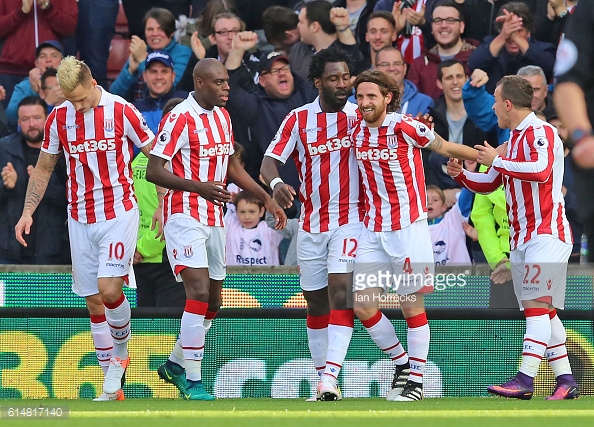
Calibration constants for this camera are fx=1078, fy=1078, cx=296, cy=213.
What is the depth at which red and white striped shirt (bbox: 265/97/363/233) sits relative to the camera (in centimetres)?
809

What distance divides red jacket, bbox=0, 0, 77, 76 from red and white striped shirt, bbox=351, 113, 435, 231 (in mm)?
4790

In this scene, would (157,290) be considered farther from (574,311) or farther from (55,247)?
(574,311)

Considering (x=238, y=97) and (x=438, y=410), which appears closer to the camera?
(x=438, y=410)

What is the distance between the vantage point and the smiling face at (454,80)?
1009 cm

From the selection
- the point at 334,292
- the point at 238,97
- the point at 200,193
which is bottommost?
the point at 334,292

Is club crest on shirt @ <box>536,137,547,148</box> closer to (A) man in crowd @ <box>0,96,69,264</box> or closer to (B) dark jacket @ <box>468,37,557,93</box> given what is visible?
(B) dark jacket @ <box>468,37,557,93</box>

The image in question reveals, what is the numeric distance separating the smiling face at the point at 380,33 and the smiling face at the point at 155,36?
2.09 meters

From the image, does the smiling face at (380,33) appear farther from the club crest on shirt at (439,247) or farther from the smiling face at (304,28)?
the club crest on shirt at (439,247)

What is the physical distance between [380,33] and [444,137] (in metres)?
1.30

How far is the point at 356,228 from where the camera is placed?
8.06 meters

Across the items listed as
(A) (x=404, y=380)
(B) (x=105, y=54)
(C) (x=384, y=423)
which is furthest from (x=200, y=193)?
(B) (x=105, y=54)

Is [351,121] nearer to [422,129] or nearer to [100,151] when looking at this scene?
[422,129]

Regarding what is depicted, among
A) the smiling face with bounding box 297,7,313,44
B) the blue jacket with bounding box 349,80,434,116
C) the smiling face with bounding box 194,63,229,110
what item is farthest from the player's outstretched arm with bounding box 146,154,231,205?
the smiling face with bounding box 297,7,313,44

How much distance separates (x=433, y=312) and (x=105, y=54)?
15.7ft
